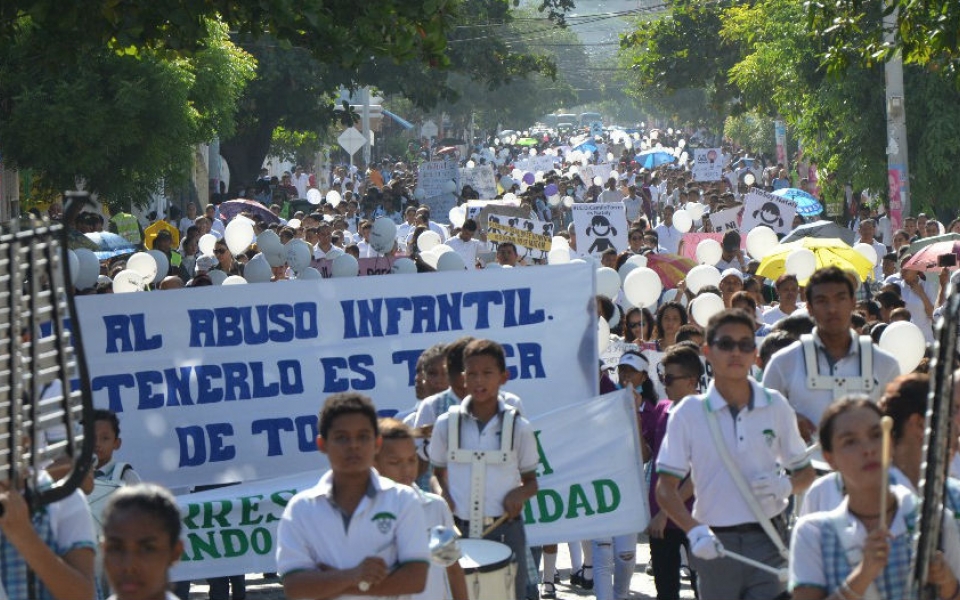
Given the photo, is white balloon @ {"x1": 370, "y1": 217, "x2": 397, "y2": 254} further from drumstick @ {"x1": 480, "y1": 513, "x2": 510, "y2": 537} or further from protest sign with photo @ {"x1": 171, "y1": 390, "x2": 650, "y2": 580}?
drumstick @ {"x1": 480, "y1": 513, "x2": 510, "y2": 537}

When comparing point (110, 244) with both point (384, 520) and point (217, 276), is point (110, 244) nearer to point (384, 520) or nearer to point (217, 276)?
point (217, 276)

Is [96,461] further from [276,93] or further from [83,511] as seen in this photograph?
[276,93]

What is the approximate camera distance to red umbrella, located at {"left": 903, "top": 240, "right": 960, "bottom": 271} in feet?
46.4

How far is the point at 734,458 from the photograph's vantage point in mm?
6637

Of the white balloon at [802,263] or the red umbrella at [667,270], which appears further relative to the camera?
the red umbrella at [667,270]

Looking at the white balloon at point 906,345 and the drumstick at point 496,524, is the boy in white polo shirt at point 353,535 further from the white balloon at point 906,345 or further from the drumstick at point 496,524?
the white balloon at point 906,345

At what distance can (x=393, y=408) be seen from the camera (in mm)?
9859

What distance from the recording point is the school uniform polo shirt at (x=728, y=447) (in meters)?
6.62

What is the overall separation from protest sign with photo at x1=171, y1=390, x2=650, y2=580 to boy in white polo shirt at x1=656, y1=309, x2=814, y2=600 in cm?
237

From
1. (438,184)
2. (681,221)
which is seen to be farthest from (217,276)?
(438,184)

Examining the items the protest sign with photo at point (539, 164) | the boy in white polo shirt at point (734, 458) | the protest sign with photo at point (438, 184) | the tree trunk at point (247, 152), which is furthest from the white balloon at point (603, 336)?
the protest sign with photo at point (539, 164)

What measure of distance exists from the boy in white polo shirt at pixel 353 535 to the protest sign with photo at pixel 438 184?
30036 millimetres

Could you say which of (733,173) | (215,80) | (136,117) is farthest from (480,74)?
(136,117)

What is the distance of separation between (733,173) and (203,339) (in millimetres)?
40939
